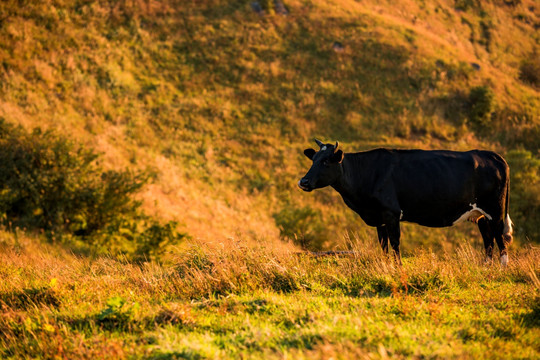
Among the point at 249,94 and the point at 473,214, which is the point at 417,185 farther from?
the point at 249,94

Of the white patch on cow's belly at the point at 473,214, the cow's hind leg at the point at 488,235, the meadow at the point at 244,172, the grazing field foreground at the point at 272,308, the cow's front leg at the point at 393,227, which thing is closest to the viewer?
the grazing field foreground at the point at 272,308

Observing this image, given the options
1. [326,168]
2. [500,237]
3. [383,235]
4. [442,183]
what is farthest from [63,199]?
[500,237]

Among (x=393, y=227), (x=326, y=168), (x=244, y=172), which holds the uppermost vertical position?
(x=326, y=168)

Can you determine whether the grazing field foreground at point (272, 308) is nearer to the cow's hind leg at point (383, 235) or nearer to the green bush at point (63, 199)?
the cow's hind leg at point (383, 235)

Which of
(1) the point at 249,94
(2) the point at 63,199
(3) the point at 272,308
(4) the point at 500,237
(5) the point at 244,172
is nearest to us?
(3) the point at 272,308

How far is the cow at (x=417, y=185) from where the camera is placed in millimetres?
8109

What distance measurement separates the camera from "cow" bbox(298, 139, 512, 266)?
26.6 ft

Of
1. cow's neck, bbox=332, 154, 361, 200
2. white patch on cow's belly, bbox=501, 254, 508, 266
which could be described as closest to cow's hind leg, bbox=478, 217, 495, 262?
white patch on cow's belly, bbox=501, 254, 508, 266

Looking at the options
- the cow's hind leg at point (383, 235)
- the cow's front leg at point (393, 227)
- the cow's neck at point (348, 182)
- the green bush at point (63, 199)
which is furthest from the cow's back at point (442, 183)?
the green bush at point (63, 199)

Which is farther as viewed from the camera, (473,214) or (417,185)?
(473,214)

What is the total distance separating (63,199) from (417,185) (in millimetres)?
13637

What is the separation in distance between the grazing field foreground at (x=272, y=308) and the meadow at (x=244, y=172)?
0.03 m

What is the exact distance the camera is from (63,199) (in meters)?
16.4

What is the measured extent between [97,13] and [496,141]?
119 ft
